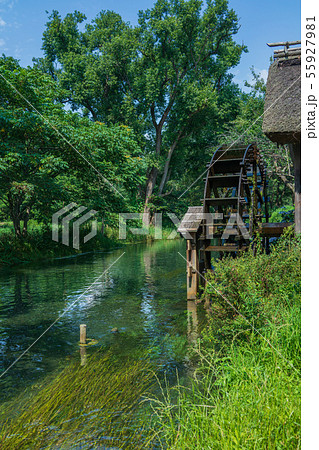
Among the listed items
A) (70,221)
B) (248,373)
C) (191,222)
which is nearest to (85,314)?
(191,222)

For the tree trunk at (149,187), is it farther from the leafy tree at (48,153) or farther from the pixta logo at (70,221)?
the leafy tree at (48,153)

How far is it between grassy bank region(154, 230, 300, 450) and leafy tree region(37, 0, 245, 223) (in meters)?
25.4

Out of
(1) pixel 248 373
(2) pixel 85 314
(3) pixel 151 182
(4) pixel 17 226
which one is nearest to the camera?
(1) pixel 248 373

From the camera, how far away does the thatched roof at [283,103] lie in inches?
330

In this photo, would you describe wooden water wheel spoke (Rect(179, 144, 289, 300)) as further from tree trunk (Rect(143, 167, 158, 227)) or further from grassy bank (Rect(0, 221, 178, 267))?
tree trunk (Rect(143, 167, 158, 227))

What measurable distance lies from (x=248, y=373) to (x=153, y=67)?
98.4 ft

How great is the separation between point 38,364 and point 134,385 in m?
1.82

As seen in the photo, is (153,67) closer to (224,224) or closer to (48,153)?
(48,153)

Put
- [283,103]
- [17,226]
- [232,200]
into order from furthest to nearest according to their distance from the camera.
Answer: [17,226] < [232,200] < [283,103]

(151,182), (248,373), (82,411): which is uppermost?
(151,182)

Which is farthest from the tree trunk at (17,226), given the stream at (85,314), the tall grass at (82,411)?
the tall grass at (82,411)

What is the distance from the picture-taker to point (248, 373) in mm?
4359

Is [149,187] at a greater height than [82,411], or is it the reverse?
[149,187]
